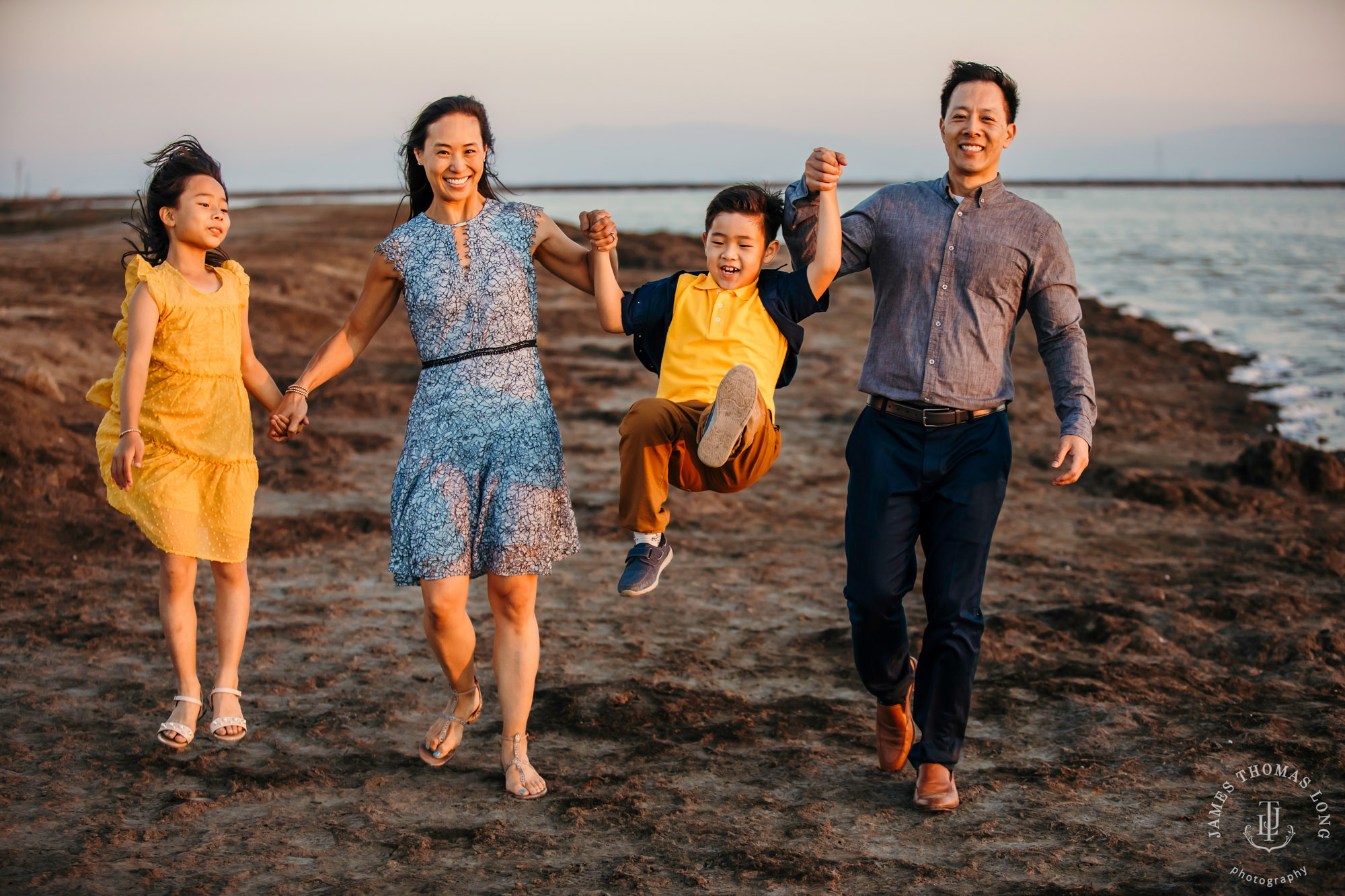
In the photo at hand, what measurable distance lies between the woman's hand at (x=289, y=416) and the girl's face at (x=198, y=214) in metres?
0.57

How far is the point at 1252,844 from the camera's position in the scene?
372 cm

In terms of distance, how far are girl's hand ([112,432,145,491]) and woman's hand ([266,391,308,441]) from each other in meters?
0.41

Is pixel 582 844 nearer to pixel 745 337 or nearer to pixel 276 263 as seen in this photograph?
pixel 745 337

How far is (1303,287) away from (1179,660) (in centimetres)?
2424

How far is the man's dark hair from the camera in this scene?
3.92m

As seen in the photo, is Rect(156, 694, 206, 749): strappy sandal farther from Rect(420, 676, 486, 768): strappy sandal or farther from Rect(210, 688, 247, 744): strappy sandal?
Rect(420, 676, 486, 768): strappy sandal

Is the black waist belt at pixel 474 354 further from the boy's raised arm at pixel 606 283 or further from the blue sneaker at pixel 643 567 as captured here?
the blue sneaker at pixel 643 567

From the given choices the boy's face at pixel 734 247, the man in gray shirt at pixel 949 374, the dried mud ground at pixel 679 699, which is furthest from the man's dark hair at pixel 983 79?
the dried mud ground at pixel 679 699

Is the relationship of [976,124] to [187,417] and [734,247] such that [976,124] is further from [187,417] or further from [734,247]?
[187,417]

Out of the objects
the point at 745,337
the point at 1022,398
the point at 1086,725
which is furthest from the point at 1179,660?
the point at 1022,398

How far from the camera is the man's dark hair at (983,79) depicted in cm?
392

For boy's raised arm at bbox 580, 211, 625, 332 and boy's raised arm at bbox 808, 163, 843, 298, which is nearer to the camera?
boy's raised arm at bbox 808, 163, 843, 298

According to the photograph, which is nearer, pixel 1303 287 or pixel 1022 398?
pixel 1022 398

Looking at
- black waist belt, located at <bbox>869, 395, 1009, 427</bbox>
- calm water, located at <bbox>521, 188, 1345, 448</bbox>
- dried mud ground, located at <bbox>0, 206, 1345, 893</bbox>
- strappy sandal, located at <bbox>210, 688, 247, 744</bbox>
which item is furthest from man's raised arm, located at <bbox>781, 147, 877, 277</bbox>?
calm water, located at <bbox>521, 188, 1345, 448</bbox>
